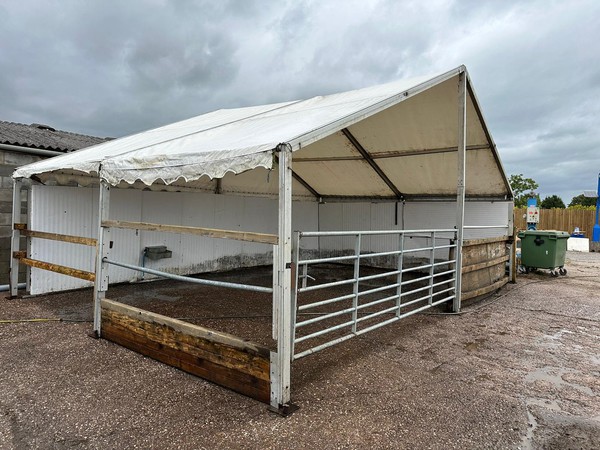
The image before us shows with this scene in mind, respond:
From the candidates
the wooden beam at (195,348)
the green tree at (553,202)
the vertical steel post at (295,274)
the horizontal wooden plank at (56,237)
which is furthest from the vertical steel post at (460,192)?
the green tree at (553,202)

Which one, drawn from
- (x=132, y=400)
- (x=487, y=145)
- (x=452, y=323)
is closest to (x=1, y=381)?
(x=132, y=400)

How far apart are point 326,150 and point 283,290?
5.16 m

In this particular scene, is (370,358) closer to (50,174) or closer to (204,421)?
(204,421)

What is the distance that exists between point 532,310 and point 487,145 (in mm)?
2896

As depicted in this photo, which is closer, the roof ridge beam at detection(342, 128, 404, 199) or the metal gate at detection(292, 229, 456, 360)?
the metal gate at detection(292, 229, 456, 360)

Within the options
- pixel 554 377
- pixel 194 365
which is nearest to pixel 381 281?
pixel 554 377

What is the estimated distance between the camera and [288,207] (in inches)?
107

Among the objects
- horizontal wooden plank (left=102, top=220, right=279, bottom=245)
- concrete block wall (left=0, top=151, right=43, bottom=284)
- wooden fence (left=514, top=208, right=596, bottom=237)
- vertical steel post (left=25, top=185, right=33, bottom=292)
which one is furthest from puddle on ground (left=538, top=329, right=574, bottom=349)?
wooden fence (left=514, top=208, right=596, bottom=237)

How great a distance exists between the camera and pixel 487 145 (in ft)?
22.1

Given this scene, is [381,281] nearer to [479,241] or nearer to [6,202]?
[479,241]

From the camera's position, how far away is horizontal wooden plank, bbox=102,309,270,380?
2873mm

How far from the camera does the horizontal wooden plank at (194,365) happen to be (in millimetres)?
2885

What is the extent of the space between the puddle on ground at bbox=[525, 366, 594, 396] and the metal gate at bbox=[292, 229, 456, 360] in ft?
4.52

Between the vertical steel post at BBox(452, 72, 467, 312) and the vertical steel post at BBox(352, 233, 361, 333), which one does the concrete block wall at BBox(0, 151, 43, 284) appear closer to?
the vertical steel post at BBox(352, 233, 361, 333)
